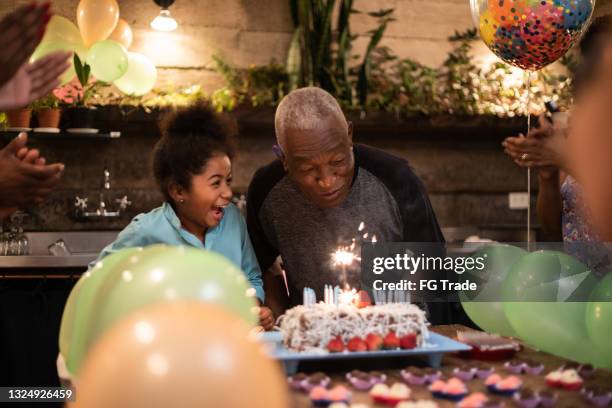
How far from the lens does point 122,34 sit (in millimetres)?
4973

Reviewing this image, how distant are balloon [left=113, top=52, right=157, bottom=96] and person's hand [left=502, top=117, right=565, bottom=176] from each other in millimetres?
3228

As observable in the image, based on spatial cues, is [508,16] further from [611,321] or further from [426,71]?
[426,71]

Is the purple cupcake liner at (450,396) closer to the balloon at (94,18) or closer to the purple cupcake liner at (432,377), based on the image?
the purple cupcake liner at (432,377)

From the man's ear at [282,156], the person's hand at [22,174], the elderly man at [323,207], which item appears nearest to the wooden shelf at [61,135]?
the elderly man at [323,207]

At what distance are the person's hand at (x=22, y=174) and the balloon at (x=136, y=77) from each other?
9.92ft

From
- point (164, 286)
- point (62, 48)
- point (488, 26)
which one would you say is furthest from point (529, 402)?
point (62, 48)

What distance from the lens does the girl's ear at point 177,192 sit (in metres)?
2.45

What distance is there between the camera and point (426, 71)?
567cm

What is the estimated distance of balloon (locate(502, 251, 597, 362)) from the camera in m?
1.78

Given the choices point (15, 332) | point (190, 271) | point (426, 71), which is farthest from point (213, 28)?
point (190, 271)

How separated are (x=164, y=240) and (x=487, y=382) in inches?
46.1

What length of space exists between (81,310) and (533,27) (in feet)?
5.54

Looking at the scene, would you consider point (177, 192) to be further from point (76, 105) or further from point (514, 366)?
point (76, 105)

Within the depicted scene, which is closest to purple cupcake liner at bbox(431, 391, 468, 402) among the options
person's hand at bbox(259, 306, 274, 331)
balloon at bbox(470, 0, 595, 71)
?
person's hand at bbox(259, 306, 274, 331)
